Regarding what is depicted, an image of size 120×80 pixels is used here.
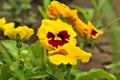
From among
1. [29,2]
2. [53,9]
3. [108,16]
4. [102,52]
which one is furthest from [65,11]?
[29,2]

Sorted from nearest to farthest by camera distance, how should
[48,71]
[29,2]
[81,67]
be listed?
[48,71] → [81,67] → [29,2]

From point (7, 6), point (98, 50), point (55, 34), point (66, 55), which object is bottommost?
point (66, 55)

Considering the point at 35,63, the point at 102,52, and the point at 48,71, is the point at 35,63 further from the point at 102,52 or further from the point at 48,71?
the point at 102,52

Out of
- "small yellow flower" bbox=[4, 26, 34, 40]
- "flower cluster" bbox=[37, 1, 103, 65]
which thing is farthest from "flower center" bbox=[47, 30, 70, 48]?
"small yellow flower" bbox=[4, 26, 34, 40]

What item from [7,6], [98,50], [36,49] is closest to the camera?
[36,49]

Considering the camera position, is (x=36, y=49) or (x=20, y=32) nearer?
(x=20, y=32)

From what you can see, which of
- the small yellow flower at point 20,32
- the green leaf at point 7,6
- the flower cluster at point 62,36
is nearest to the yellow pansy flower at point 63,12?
the flower cluster at point 62,36

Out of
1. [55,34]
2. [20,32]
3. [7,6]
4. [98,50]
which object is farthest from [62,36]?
[7,6]

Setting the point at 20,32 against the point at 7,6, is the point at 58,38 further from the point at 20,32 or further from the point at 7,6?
the point at 7,6
